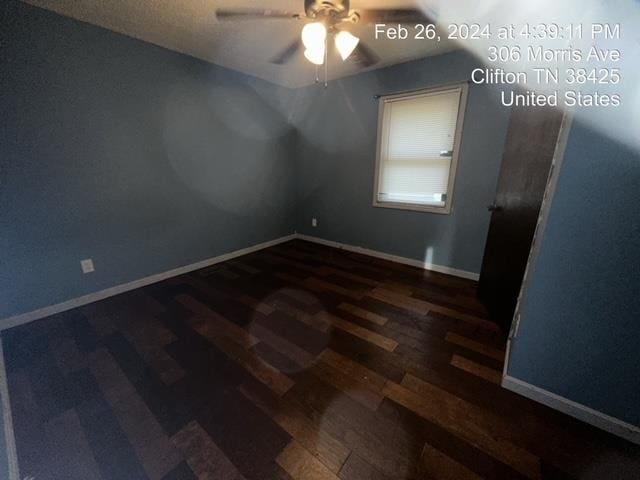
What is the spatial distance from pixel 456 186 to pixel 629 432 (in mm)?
2138

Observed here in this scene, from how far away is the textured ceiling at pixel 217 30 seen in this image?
1.73 meters

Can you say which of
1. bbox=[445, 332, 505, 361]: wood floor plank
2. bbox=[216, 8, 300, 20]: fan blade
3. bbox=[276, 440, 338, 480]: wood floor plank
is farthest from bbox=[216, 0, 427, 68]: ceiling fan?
bbox=[276, 440, 338, 480]: wood floor plank

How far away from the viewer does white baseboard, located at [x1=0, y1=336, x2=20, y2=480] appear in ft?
3.13

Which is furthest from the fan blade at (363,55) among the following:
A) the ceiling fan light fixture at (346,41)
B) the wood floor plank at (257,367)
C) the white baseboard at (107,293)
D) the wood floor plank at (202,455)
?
the white baseboard at (107,293)

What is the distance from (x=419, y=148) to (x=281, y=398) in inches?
113

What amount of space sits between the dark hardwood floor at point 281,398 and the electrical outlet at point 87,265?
333 millimetres

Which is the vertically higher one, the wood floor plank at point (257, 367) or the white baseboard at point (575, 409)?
the white baseboard at point (575, 409)

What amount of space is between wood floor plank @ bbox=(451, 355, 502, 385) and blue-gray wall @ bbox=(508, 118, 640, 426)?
232 mm

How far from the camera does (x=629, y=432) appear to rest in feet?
3.49

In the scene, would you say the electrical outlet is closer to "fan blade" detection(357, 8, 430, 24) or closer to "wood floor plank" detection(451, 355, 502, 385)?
"fan blade" detection(357, 8, 430, 24)

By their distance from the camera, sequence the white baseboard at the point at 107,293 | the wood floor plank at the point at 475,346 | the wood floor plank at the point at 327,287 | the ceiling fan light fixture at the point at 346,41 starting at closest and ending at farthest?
the ceiling fan light fixture at the point at 346,41 < the wood floor plank at the point at 475,346 < the white baseboard at the point at 107,293 < the wood floor plank at the point at 327,287

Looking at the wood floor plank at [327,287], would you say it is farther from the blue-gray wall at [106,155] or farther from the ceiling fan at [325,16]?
the ceiling fan at [325,16]

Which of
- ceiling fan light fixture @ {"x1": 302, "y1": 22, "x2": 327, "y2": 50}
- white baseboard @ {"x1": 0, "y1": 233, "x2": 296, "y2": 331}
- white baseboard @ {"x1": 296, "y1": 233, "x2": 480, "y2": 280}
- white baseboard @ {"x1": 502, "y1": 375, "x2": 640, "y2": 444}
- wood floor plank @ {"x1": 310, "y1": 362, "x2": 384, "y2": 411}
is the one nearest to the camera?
white baseboard @ {"x1": 502, "y1": 375, "x2": 640, "y2": 444}

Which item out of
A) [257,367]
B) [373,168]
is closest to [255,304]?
[257,367]
